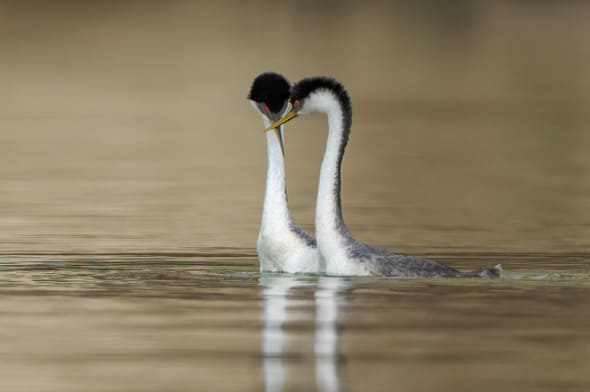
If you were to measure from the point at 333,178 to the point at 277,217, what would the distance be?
0.64m

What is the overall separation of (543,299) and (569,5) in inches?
4205

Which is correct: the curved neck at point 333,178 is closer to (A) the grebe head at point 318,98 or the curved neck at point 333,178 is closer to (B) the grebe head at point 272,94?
(A) the grebe head at point 318,98

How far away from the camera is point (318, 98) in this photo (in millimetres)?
18266

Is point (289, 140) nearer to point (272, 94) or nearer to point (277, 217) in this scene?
point (272, 94)

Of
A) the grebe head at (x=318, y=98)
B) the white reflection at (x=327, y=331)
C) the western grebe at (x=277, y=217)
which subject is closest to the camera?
the white reflection at (x=327, y=331)

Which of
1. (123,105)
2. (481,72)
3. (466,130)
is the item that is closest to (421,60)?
(481,72)

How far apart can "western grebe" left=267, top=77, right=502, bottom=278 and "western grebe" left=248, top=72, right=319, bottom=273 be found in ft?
0.78

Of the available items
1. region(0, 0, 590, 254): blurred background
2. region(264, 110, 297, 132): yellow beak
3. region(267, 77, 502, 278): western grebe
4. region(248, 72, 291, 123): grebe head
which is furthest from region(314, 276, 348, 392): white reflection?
region(0, 0, 590, 254): blurred background

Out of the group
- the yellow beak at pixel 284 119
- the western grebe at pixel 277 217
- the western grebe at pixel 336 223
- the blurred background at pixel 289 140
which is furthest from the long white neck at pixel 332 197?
the blurred background at pixel 289 140

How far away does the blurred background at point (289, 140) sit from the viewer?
77.2ft

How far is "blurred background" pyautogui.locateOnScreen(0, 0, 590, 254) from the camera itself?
77.2 ft

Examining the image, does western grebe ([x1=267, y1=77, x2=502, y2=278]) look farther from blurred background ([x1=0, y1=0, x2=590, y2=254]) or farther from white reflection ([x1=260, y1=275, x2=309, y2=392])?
blurred background ([x1=0, y1=0, x2=590, y2=254])

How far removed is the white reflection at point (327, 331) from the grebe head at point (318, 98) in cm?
132

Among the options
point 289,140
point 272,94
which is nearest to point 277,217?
point 272,94
